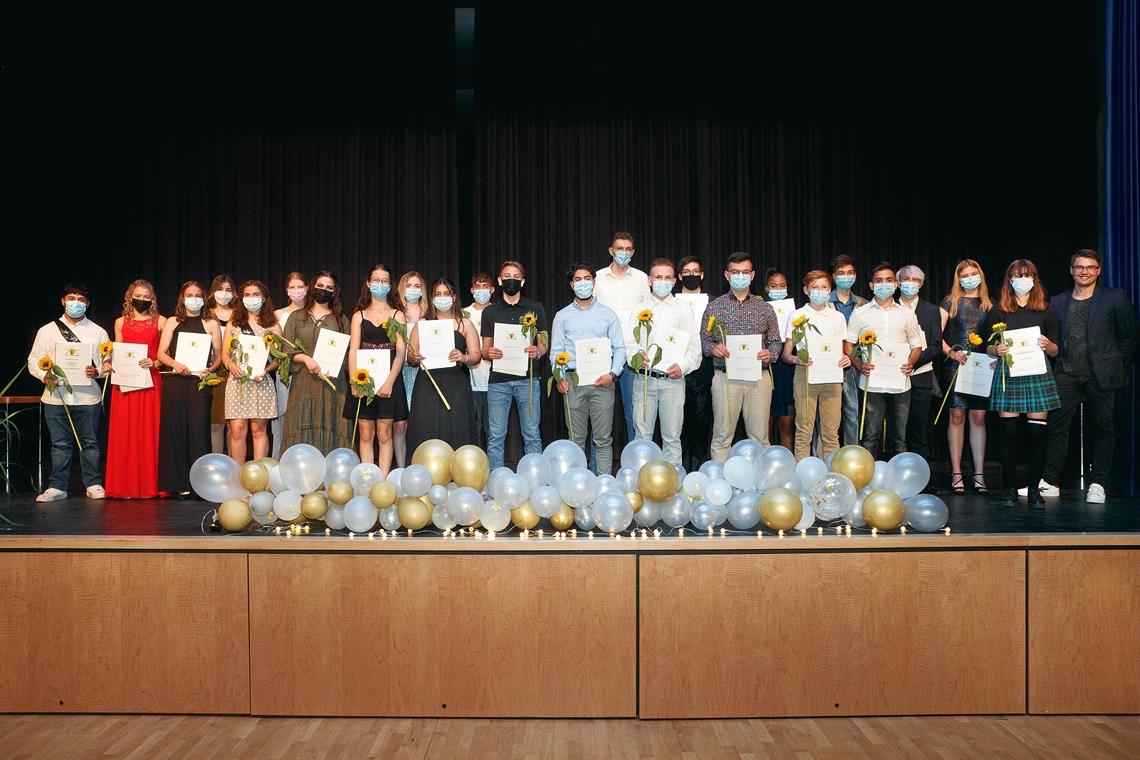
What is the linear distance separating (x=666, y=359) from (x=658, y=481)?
2.38 m

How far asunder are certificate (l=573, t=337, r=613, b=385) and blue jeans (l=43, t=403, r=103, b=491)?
329cm

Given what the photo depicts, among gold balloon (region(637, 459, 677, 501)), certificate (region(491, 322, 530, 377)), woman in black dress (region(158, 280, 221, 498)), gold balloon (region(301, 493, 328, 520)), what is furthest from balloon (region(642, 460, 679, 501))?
woman in black dress (region(158, 280, 221, 498))

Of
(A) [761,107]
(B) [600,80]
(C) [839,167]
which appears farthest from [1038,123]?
(B) [600,80]

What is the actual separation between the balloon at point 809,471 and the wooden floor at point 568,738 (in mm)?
923

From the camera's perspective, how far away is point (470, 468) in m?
3.59

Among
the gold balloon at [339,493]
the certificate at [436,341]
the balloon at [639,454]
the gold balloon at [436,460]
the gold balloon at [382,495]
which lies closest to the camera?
the gold balloon at [382,495]

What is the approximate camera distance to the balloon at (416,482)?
3.48 meters

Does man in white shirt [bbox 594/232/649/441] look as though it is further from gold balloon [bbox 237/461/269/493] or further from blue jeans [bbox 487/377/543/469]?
gold balloon [bbox 237/461/269/493]

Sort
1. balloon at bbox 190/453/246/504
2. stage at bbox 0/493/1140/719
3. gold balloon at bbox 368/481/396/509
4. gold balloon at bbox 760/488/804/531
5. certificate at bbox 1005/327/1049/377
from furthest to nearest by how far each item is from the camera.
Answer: certificate at bbox 1005/327/1049/377 < balloon at bbox 190/453/246/504 < gold balloon at bbox 368/481/396/509 < gold balloon at bbox 760/488/804/531 < stage at bbox 0/493/1140/719

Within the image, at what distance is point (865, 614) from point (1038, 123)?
6877 millimetres

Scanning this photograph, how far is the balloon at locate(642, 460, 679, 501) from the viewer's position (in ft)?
11.3

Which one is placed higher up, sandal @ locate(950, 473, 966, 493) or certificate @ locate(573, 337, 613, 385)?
certificate @ locate(573, 337, 613, 385)

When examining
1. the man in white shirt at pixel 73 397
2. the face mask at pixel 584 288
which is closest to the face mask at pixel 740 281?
the face mask at pixel 584 288

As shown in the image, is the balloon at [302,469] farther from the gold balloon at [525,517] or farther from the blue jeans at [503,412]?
the blue jeans at [503,412]
